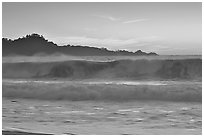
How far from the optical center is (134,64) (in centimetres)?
941

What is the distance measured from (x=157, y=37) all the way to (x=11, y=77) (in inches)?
142

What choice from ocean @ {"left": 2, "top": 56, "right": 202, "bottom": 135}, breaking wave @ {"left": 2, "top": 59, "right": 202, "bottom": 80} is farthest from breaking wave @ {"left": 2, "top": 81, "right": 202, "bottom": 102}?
breaking wave @ {"left": 2, "top": 59, "right": 202, "bottom": 80}

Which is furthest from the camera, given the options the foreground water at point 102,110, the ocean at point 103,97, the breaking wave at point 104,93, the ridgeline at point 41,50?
the ridgeline at point 41,50

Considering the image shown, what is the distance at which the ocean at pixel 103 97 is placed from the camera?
306 cm

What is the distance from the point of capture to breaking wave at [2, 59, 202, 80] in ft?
27.0

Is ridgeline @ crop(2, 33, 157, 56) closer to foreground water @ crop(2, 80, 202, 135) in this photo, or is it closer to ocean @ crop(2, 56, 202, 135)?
ocean @ crop(2, 56, 202, 135)

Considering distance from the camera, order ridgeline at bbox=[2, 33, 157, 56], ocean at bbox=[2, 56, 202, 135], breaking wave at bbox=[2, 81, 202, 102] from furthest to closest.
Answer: ridgeline at bbox=[2, 33, 157, 56]
breaking wave at bbox=[2, 81, 202, 102]
ocean at bbox=[2, 56, 202, 135]

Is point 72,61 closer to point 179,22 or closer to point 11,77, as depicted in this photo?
point 11,77

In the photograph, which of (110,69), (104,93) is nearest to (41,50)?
(110,69)

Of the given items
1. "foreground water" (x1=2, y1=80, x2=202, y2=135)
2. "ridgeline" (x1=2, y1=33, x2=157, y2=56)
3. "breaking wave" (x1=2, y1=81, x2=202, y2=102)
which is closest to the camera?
"foreground water" (x1=2, y1=80, x2=202, y2=135)

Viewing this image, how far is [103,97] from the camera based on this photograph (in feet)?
17.4

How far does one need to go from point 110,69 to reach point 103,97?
3.97m

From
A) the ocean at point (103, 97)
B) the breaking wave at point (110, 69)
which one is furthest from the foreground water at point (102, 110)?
the breaking wave at point (110, 69)

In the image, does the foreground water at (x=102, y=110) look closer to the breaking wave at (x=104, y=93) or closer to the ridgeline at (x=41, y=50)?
the breaking wave at (x=104, y=93)
